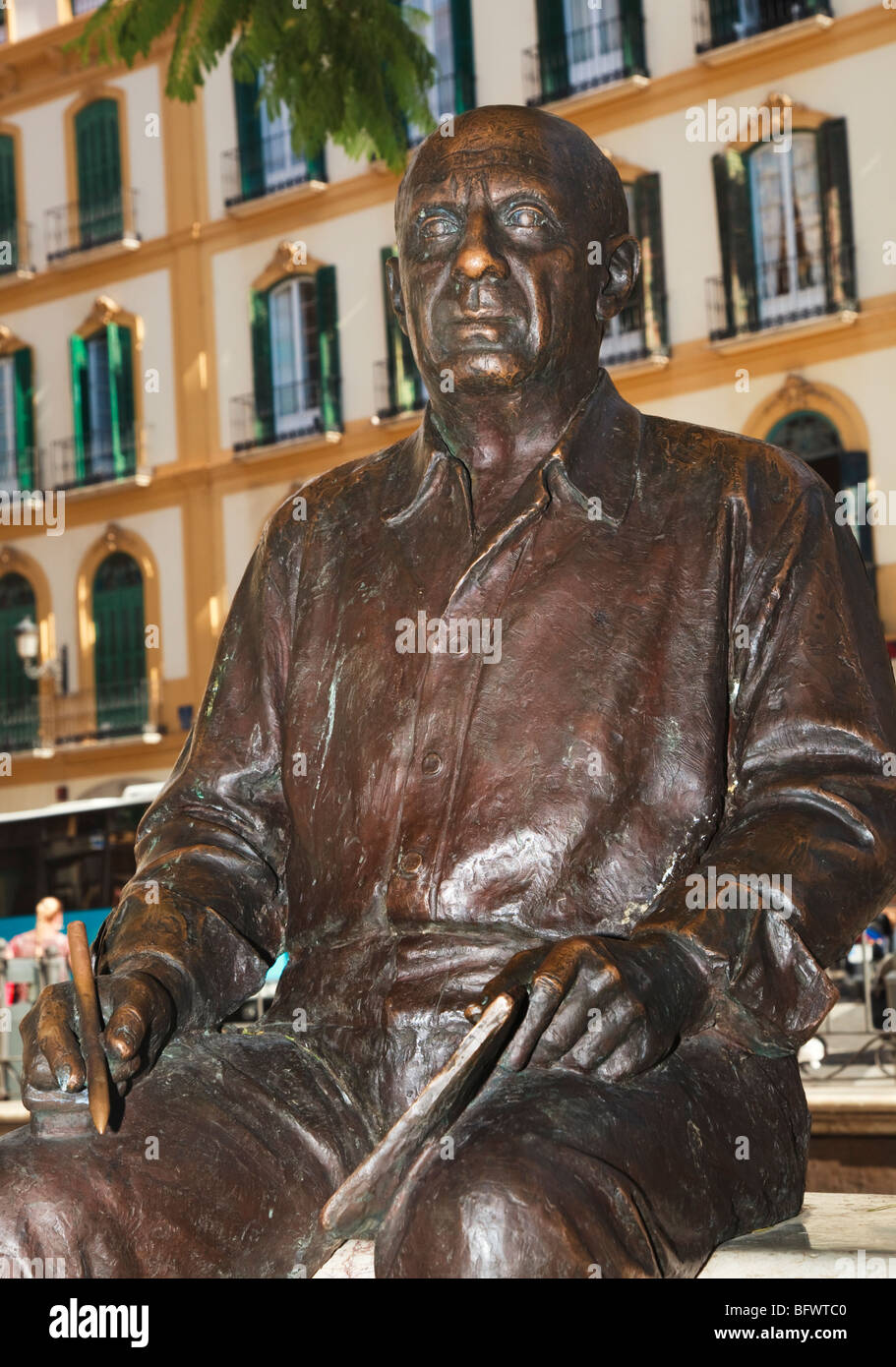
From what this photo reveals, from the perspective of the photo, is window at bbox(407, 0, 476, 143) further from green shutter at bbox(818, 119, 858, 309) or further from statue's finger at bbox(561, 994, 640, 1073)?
statue's finger at bbox(561, 994, 640, 1073)

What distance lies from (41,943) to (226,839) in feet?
34.9

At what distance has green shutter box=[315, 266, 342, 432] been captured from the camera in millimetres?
23859

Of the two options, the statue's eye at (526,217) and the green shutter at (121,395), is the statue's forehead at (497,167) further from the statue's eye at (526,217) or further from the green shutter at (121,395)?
the green shutter at (121,395)

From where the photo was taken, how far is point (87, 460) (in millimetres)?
26516

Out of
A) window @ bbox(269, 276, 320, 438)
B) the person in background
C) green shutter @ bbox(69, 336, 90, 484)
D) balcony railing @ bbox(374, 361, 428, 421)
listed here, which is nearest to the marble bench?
the person in background

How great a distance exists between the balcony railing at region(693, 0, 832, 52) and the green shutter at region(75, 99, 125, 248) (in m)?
8.49

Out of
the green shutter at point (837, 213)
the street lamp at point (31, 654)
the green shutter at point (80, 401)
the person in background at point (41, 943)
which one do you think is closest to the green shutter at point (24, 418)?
the green shutter at point (80, 401)

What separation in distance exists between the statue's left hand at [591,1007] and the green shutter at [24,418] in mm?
25550

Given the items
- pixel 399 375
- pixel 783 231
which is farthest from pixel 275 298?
pixel 783 231

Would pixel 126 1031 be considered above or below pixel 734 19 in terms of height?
below

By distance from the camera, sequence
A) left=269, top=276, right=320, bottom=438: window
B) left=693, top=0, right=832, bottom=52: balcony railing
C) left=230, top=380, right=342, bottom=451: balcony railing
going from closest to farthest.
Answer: left=693, top=0, right=832, bottom=52: balcony railing < left=230, top=380, right=342, bottom=451: balcony railing < left=269, top=276, right=320, bottom=438: window

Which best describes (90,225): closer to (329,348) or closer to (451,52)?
(329,348)

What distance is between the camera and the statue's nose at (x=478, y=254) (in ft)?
8.27

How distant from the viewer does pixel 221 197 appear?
2525cm
